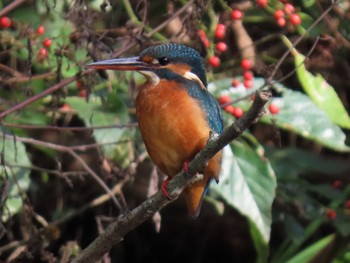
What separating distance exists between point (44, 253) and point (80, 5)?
897mm

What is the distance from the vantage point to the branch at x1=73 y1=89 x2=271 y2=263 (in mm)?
2203

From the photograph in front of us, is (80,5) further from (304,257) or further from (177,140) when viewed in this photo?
(304,257)

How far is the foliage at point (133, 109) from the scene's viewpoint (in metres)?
3.29

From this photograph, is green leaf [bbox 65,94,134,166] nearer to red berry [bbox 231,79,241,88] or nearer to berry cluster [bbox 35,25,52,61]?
berry cluster [bbox 35,25,52,61]

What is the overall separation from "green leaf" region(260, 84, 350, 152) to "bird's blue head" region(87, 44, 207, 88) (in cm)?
81

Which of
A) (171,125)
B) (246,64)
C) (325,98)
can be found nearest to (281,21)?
(246,64)

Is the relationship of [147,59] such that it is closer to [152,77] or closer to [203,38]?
[152,77]

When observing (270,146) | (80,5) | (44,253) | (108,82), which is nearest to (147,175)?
(270,146)

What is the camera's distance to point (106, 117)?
3.57m

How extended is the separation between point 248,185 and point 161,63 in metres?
0.83

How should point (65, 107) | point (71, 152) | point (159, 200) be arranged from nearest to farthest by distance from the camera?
point (159, 200) < point (71, 152) < point (65, 107)

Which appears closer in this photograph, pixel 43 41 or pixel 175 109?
pixel 175 109

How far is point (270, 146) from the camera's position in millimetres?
4445

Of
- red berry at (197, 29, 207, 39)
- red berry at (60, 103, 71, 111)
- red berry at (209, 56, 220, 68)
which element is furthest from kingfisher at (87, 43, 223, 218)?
red berry at (60, 103, 71, 111)
